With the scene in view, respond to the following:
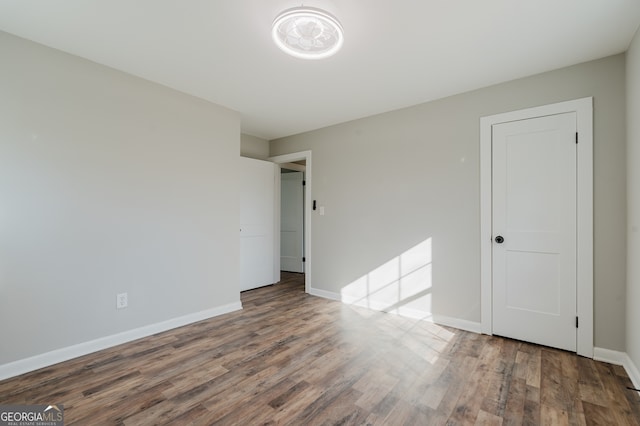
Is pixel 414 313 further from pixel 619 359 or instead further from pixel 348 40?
pixel 348 40

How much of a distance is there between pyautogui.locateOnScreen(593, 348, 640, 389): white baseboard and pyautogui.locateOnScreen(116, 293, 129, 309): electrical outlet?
4.09 metres

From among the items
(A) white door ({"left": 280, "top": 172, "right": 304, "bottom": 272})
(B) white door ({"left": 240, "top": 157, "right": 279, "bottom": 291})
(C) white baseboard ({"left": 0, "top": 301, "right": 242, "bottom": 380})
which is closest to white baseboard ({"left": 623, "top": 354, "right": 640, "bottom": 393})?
(C) white baseboard ({"left": 0, "top": 301, "right": 242, "bottom": 380})

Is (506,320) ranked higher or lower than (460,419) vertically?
higher

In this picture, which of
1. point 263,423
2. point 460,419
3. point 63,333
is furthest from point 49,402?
point 460,419

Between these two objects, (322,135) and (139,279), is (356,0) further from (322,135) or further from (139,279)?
(139,279)

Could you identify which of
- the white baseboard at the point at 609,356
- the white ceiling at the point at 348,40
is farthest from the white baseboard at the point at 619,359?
the white ceiling at the point at 348,40

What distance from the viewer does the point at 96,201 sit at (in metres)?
2.57

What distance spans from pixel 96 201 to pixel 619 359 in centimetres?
454

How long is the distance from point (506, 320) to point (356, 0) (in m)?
3.01

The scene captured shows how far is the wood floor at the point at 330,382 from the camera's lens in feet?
5.71

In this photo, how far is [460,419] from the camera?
5.59 ft

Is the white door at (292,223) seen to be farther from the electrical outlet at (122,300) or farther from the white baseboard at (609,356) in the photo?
the white baseboard at (609,356)

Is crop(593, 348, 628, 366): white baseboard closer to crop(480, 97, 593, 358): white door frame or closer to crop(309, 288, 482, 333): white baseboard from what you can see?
crop(480, 97, 593, 358): white door frame

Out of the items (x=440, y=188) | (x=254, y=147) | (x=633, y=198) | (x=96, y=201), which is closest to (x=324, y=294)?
(x=440, y=188)
